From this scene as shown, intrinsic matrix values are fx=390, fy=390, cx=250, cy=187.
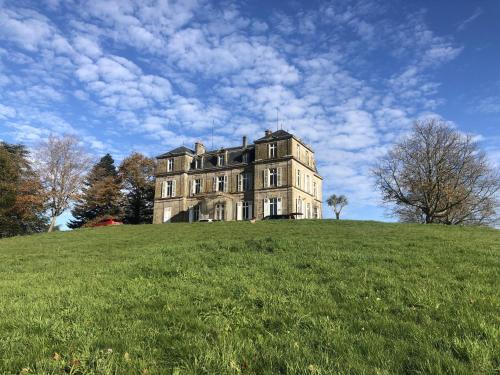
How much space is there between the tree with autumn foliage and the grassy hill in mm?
43050

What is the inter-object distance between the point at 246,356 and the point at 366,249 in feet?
29.2

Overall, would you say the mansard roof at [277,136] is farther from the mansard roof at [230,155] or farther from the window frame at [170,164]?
the window frame at [170,164]

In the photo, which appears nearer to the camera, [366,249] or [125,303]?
[125,303]

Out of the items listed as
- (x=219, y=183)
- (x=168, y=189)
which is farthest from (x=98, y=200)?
(x=219, y=183)

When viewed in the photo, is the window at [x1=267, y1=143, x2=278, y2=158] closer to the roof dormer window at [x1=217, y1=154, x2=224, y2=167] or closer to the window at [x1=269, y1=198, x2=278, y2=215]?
the window at [x1=269, y1=198, x2=278, y2=215]

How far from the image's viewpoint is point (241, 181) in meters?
53.0

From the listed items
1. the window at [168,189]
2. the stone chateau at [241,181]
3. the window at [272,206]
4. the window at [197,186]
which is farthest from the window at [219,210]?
the window at [168,189]

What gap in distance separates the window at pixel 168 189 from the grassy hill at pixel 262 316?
47.0 metres

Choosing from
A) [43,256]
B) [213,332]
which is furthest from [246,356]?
[43,256]

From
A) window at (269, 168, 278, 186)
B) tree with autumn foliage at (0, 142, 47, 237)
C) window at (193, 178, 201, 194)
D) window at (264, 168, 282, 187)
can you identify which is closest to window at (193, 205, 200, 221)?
window at (193, 178, 201, 194)

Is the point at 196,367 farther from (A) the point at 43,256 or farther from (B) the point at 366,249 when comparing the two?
(A) the point at 43,256

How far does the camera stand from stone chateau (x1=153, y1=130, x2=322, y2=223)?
49406 mm

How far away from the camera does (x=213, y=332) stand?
5.48 m

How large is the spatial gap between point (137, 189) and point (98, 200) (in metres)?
7.20
